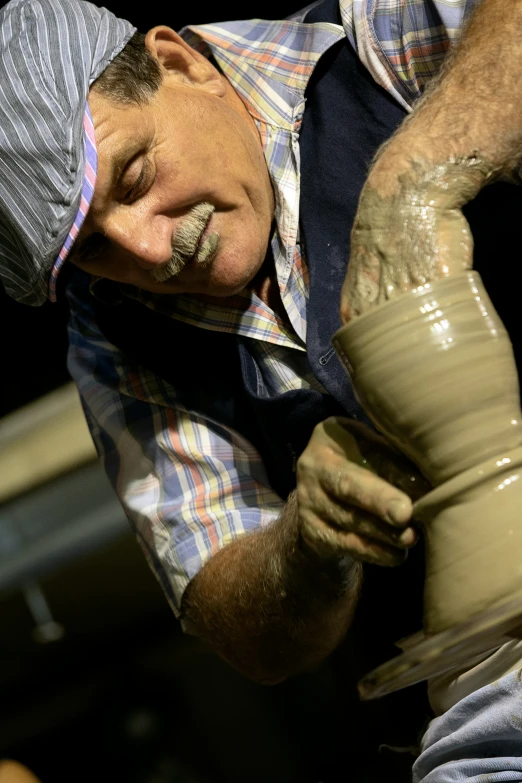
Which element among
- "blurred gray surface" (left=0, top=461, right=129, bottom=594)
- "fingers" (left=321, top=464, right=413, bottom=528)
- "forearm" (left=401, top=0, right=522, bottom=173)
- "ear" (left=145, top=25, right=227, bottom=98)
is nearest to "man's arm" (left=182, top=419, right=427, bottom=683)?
"fingers" (left=321, top=464, right=413, bottom=528)

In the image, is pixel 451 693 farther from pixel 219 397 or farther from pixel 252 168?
pixel 252 168

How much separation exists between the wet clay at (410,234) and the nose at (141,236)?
1.41 ft

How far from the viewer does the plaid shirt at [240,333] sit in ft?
4.16

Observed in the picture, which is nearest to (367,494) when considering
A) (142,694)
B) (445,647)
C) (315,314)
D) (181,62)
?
(445,647)

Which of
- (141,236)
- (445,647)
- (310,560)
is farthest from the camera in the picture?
(141,236)

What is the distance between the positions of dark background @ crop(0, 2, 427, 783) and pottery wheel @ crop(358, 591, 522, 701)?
2.91 ft

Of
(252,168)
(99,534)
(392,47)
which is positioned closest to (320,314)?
(252,168)

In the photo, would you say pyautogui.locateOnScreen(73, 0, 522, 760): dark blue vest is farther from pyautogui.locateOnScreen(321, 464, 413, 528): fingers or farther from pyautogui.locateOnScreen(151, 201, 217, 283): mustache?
pyautogui.locateOnScreen(321, 464, 413, 528): fingers

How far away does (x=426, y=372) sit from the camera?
2.56ft

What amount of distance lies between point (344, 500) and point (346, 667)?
4.22ft

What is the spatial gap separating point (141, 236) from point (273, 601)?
57cm

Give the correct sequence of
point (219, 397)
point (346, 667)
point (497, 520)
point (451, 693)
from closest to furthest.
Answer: point (497, 520) < point (451, 693) < point (219, 397) < point (346, 667)

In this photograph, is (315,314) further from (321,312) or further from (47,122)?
(47,122)

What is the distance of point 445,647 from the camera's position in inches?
29.7
